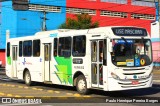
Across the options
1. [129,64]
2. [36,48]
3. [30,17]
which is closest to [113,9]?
[30,17]

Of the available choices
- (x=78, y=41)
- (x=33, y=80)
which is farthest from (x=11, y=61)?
(x=78, y=41)

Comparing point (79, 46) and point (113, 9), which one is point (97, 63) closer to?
point (79, 46)

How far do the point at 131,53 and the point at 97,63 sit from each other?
143 centimetres

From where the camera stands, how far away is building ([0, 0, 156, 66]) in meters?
67.5

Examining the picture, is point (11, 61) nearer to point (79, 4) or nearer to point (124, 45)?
point (124, 45)

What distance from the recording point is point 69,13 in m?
73.9

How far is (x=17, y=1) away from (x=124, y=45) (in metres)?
11.1

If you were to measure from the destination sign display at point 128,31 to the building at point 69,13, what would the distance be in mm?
44314

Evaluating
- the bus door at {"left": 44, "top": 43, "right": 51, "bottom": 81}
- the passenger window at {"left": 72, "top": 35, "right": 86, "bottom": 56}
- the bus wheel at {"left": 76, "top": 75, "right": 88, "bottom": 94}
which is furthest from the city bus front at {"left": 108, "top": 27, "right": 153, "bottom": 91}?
the bus door at {"left": 44, "top": 43, "right": 51, "bottom": 81}

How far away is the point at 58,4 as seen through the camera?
238 ft

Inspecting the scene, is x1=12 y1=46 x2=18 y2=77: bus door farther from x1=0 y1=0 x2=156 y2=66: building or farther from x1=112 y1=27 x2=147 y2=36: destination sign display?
x1=0 y1=0 x2=156 y2=66: building

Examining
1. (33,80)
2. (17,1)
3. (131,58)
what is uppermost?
(17,1)

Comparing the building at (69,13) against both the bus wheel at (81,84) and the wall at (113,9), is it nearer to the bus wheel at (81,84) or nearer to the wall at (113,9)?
→ the wall at (113,9)

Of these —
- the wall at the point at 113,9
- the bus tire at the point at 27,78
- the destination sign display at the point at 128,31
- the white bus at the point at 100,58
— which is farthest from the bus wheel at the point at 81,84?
the wall at the point at 113,9
